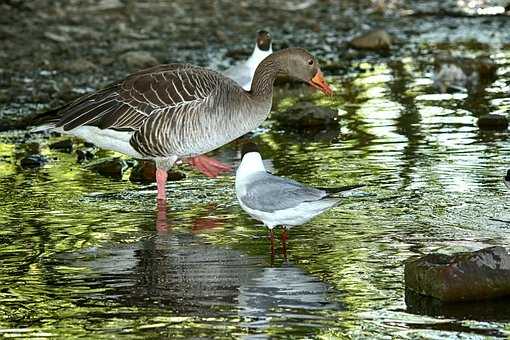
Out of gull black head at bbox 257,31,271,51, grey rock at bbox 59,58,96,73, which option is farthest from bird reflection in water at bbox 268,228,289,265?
grey rock at bbox 59,58,96,73

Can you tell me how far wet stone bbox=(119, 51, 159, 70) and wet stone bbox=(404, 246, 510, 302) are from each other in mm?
10867

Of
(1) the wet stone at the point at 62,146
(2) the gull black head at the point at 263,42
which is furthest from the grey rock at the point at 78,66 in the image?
(1) the wet stone at the point at 62,146

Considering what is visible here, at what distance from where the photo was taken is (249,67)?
1552cm

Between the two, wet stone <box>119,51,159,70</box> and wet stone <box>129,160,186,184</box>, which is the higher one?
wet stone <box>119,51,159,70</box>

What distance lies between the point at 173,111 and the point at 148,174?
1.22 meters

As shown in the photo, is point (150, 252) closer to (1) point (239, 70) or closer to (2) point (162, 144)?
(2) point (162, 144)

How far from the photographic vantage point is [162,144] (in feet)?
36.9

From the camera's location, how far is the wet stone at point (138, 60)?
18.1 meters

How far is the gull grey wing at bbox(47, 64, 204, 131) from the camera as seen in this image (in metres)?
11.2

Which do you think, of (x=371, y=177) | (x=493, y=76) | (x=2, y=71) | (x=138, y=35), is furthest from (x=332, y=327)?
(x=138, y=35)

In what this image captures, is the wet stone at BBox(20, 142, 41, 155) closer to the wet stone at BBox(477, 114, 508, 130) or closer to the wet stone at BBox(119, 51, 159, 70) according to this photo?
the wet stone at BBox(119, 51, 159, 70)

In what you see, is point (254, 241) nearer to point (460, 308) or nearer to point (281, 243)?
point (281, 243)

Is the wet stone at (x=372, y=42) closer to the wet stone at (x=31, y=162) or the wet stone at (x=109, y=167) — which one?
the wet stone at (x=109, y=167)

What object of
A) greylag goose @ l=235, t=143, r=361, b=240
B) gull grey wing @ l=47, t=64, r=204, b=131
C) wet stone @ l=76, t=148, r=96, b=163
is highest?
gull grey wing @ l=47, t=64, r=204, b=131
